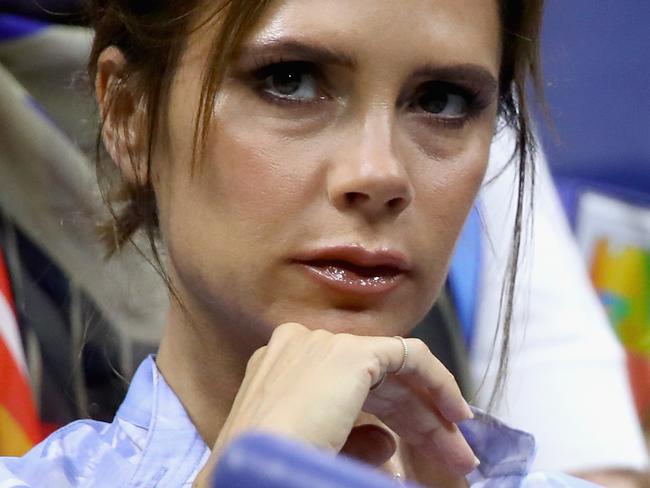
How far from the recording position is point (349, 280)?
2.80 feet

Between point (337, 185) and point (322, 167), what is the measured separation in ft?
0.08

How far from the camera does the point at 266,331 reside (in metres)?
0.89

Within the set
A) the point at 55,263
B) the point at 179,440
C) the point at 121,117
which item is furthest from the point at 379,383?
the point at 55,263

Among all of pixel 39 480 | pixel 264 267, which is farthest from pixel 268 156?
pixel 39 480

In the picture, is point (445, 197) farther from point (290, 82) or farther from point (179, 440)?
point (179, 440)

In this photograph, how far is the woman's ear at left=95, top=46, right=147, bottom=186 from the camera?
3.11ft

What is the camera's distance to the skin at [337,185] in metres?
0.83

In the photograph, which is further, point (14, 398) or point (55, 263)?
point (55, 263)

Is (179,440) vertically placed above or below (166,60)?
below

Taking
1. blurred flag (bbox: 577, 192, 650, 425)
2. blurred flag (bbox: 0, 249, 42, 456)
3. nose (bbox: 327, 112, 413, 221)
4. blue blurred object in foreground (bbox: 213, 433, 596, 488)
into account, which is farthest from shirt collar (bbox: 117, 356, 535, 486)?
blurred flag (bbox: 577, 192, 650, 425)

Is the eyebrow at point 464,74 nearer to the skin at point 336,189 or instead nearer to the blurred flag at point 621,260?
the skin at point 336,189

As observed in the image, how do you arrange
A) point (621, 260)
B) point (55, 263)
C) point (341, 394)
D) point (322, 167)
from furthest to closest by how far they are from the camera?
1. point (621, 260)
2. point (55, 263)
3. point (322, 167)
4. point (341, 394)

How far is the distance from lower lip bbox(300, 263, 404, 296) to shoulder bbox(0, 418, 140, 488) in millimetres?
195

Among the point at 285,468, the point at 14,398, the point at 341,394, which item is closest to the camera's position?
the point at 285,468
